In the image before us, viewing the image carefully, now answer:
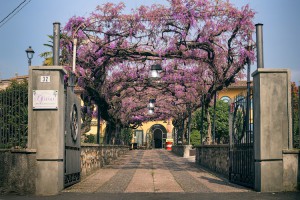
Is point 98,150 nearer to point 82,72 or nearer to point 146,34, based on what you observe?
point 82,72

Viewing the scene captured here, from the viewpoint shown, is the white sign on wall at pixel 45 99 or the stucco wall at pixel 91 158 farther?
the stucco wall at pixel 91 158

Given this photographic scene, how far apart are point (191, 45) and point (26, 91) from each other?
7.85m

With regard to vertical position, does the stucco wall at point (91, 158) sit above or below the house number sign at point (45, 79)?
below

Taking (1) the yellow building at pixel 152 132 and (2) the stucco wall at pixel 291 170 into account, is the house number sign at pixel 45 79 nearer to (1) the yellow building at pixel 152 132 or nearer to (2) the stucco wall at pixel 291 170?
(2) the stucco wall at pixel 291 170

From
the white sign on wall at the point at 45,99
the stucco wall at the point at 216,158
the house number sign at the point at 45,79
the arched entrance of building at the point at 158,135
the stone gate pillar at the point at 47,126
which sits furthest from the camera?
the arched entrance of building at the point at 158,135

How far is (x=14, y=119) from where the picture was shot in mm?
10898

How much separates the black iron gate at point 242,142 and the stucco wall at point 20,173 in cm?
531

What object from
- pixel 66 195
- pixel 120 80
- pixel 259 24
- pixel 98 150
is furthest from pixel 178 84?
pixel 66 195

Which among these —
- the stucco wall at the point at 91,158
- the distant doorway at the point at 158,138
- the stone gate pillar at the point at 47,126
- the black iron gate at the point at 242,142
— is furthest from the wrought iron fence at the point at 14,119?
the distant doorway at the point at 158,138

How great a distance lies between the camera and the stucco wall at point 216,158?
50.8ft

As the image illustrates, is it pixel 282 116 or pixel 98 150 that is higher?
pixel 282 116

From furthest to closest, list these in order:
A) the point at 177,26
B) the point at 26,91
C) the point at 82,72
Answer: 1. the point at 82,72
2. the point at 177,26
3. the point at 26,91

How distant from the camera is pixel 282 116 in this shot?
10.5m

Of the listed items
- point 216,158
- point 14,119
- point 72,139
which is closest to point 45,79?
point 14,119
